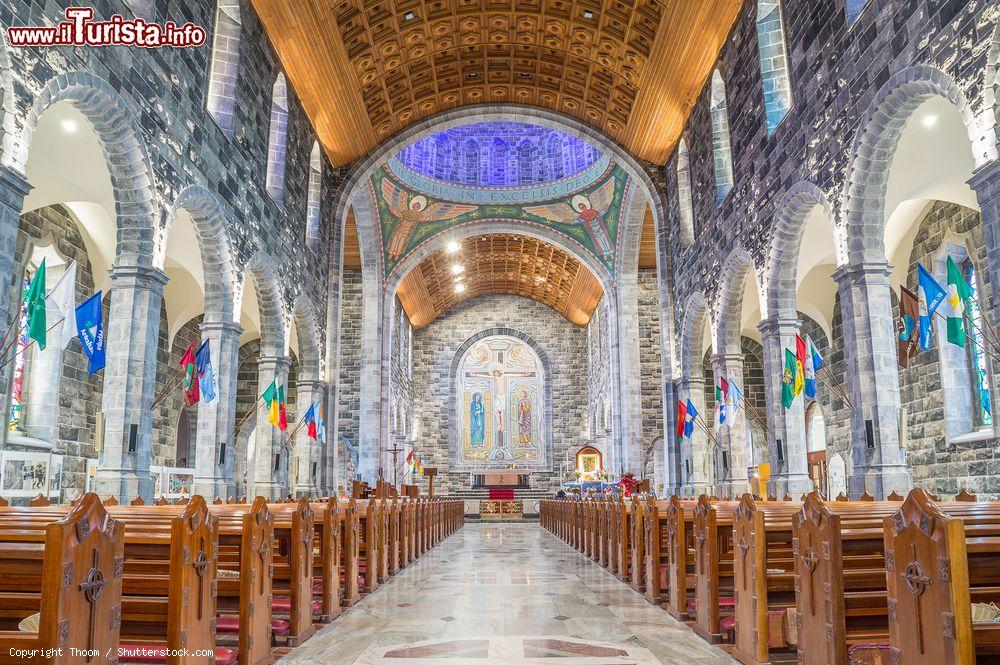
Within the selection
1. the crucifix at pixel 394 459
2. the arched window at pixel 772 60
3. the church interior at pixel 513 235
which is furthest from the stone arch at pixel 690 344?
the crucifix at pixel 394 459

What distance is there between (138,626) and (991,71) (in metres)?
7.81

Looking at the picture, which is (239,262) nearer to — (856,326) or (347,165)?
(347,165)

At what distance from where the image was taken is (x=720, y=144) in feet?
47.7

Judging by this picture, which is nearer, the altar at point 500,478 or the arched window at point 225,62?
the arched window at point 225,62

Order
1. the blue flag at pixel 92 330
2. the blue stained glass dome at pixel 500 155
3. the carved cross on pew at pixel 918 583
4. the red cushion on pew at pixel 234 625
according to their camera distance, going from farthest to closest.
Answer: the blue stained glass dome at pixel 500 155 → the blue flag at pixel 92 330 → the red cushion on pew at pixel 234 625 → the carved cross on pew at pixel 918 583

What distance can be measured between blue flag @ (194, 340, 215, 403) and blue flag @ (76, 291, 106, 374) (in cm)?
261

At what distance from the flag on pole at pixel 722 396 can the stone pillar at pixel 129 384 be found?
9969 millimetres

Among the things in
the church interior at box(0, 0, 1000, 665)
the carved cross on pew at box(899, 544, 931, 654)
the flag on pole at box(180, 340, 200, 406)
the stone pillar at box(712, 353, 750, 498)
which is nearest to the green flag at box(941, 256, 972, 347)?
the church interior at box(0, 0, 1000, 665)

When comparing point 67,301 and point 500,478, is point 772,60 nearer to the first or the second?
point 67,301

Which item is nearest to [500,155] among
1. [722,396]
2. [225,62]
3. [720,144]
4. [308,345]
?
[308,345]

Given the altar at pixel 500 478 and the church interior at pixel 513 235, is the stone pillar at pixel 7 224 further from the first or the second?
the altar at pixel 500 478

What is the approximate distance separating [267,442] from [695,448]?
937 centimetres

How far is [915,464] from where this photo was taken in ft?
44.9

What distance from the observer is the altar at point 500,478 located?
1275 inches
